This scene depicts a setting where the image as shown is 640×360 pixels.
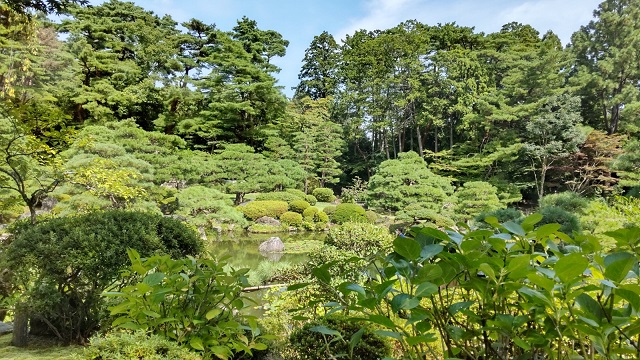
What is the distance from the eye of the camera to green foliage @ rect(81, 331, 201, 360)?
0.96 metres

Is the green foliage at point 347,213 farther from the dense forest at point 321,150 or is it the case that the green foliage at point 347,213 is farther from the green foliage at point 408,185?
the green foliage at point 408,185

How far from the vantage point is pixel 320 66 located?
2153cm

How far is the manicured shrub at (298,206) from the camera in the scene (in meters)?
12.2

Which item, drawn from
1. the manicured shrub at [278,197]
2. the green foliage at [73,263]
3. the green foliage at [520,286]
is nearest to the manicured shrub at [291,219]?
the manicured shrub at [278,197]

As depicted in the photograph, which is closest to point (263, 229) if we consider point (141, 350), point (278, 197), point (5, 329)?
point (278, 197)

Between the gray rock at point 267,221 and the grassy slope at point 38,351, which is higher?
the grassy slope at point 38,351

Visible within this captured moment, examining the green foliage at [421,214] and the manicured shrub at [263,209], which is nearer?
the green foliage at [421,214]

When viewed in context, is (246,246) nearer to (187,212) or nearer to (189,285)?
(187,212)

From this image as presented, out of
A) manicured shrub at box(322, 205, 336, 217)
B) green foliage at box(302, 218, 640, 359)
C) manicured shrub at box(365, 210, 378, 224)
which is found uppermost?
green foliage at box(302, 218, 640, 359)

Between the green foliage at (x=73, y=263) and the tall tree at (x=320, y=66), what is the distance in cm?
1934

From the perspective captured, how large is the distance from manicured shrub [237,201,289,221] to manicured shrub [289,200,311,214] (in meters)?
0.22

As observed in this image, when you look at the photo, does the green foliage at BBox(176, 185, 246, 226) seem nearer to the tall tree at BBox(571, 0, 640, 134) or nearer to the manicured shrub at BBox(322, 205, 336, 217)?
the manicured shrub at BBox(322, 205, 336, 217)

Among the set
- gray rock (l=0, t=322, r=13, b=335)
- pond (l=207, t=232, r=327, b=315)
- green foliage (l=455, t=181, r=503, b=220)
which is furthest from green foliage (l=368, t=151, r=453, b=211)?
gray rock (l=0, t=322, r=13, b=335)

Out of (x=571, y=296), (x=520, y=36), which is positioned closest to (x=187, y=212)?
(x=571, y=296)
